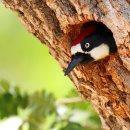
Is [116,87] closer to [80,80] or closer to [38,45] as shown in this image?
[80,80]

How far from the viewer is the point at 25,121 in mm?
4301

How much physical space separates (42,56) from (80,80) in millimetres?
3294

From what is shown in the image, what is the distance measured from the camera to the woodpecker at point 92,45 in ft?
Answer: 10.7

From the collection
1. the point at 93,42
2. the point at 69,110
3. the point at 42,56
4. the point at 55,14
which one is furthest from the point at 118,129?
the point at 42,56

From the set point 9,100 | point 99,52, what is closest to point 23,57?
point 9,100

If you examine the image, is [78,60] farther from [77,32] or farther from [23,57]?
[23,57]

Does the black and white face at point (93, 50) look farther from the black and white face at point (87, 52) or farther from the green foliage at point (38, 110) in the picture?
the green foliage at point (38, 110)

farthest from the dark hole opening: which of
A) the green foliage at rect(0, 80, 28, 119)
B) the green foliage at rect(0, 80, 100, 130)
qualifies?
the green foliage at rect(0, 80, 28, 119)

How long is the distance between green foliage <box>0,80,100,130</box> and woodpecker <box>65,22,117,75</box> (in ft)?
3.02

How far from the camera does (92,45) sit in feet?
11.1

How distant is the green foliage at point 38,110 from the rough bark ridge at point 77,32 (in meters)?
0.79

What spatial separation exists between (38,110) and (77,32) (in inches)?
45.3

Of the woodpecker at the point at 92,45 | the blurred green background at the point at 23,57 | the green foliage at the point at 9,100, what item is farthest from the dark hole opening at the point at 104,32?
the blurred green background at the point at 23,57

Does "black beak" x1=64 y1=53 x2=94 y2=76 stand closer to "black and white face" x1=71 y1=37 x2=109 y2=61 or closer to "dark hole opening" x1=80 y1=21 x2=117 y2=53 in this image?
"black and white face" x1=71 y1=37 x2=109 y2=61
